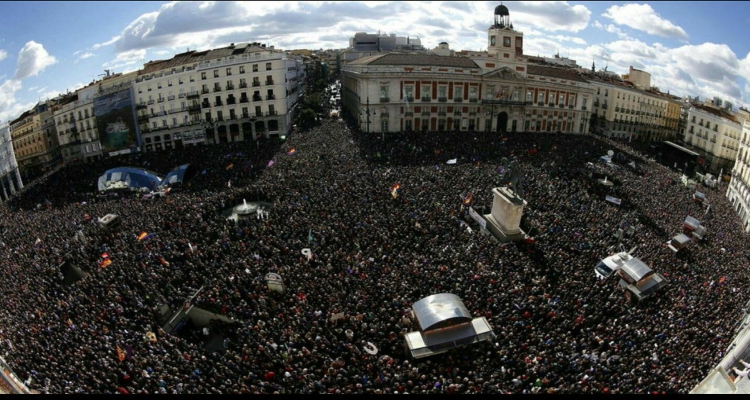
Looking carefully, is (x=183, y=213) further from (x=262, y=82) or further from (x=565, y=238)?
(x=262, y=82)

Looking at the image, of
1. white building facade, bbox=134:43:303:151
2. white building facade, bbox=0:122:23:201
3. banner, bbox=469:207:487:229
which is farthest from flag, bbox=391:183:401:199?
white building facade, bbox=0:122:23:201

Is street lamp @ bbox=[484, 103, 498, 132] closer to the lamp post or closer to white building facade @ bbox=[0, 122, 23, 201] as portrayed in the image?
the lamp post

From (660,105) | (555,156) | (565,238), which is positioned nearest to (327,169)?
(565,238)

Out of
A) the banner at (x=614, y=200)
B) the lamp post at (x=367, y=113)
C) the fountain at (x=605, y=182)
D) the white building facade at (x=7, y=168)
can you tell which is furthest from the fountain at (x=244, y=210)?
the white building facade at (x=7, y=168)

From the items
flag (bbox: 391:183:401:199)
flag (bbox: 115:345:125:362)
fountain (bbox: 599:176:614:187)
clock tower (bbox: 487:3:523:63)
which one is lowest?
flag (bbox: 115:345:125:362)

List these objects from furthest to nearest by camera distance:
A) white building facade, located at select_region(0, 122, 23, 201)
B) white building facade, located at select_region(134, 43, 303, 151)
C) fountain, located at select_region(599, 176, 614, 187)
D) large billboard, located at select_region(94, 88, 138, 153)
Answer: white building facade, located at select_region(134, 43, 303, 151) → large billboard, located at select_region(94, 88, 138, 153) → white building facade, located at select_region(0, 122, 23, 201) → fountain, located at select_region(599, 176, 614, 187)

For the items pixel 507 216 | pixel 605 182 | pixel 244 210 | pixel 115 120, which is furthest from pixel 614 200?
pixel 115 120
